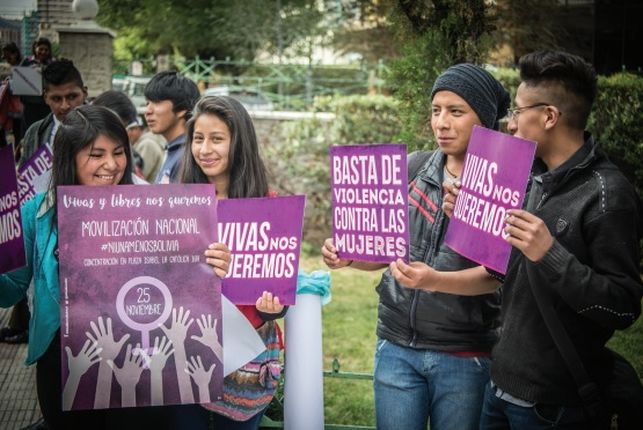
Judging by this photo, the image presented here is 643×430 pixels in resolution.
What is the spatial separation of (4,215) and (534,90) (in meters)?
2.07

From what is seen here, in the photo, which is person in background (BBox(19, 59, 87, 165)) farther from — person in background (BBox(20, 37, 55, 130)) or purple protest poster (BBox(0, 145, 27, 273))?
purple protest poster (BBox(0, 145, 27, 273))

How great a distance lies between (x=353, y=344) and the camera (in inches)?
277

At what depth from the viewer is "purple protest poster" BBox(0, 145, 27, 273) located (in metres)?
2.89

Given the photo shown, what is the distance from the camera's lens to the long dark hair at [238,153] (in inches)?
127

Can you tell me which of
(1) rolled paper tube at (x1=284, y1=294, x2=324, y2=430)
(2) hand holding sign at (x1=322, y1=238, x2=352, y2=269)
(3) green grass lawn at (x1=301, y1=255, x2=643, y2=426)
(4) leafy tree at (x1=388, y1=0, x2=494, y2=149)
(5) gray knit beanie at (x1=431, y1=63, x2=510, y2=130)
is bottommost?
(3) green grass lawn at (x1=301, y1=255, x2=643, y2=426)

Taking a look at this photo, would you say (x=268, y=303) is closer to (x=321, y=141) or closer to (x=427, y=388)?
(x=427, y=388)

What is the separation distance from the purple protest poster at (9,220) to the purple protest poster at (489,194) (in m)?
1.64

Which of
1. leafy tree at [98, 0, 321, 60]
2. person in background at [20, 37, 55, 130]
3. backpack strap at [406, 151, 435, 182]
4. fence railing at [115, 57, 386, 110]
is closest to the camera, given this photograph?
backpack strap at [406, 151, 435, 182]

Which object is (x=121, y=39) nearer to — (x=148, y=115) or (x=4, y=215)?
(x=148, y=115)

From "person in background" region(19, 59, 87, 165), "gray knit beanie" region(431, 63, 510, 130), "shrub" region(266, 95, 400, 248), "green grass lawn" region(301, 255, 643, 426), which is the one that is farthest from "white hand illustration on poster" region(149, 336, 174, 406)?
"shrub" region(266, 95, 400, 248)

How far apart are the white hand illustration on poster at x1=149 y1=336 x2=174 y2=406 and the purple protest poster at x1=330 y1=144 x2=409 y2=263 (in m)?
0.75

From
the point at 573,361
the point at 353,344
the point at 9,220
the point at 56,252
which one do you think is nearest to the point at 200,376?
the point at 56,252

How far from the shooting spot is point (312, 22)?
27000 millimetres

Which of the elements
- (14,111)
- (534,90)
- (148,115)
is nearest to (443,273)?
(534,90)
